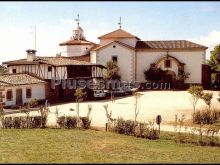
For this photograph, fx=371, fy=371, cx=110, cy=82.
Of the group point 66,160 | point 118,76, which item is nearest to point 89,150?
point 66,160

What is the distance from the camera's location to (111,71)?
50.4m

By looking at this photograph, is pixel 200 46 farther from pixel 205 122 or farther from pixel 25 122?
pixel 25 122

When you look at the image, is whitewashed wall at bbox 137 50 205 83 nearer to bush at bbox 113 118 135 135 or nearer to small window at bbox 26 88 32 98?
small window at bbox 26 88 32 98

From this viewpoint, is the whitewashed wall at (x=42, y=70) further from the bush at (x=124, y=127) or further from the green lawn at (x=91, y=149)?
the bush at (x=124, y=127)

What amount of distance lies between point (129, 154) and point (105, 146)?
6.47 feet

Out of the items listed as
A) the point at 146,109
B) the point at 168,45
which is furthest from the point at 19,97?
the point at 168,45

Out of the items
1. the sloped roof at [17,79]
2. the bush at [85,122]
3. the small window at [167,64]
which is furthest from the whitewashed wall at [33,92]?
the small window at [167,64]

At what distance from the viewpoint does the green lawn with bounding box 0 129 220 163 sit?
597 inches

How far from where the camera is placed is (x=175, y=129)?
22.5 m

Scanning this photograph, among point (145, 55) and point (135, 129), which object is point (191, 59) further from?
point (135, 129)

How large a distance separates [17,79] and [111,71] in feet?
53.9

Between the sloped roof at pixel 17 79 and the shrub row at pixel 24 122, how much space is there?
37.0 feet

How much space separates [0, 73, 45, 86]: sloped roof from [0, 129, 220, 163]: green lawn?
46.1ft

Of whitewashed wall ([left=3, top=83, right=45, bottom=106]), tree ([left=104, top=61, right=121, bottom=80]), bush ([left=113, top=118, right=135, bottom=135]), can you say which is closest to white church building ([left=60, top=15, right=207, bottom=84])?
tree ([left=104, top=61, right=121, bottom=80])
